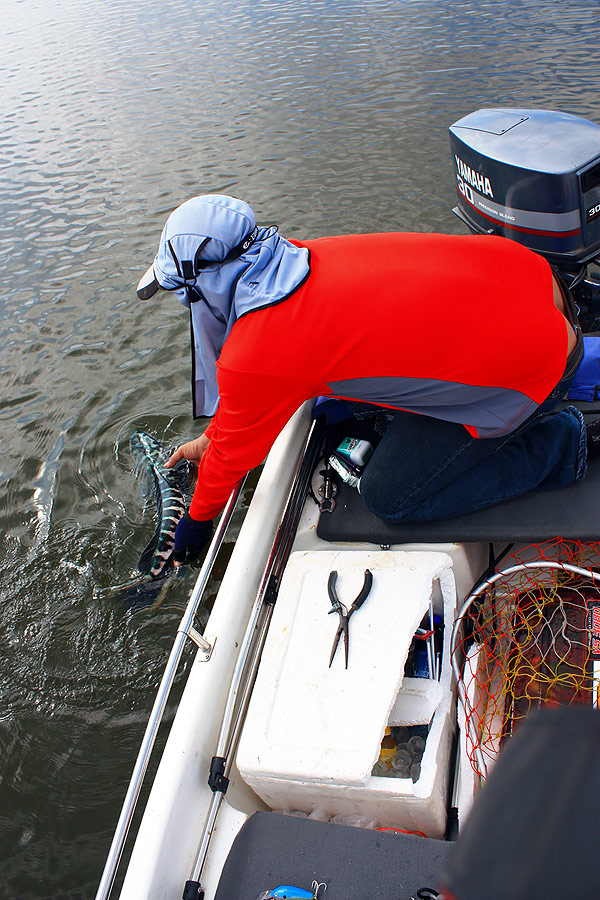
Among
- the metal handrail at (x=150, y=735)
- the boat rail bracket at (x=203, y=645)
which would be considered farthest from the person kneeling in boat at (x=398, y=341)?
the boat rail bracket at (x=203, y=645)

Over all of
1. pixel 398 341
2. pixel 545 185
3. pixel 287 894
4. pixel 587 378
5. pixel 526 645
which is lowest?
pixel 287 894

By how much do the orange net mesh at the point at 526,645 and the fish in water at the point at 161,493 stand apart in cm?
189

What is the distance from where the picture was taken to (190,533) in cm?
291


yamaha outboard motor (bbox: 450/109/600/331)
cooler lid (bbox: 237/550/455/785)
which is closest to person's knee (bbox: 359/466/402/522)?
cooler lid (bbox: 237/550/455/785)

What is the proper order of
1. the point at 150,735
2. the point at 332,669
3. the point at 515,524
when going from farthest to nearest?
the point at 515,524
the point at 332,669
the point at 150,735

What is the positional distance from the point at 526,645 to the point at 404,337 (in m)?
1.23

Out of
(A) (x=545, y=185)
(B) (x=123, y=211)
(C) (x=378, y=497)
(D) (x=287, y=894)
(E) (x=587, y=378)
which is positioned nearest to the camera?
(D) (x=287, y=894)

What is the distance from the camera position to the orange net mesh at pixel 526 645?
2229 mm

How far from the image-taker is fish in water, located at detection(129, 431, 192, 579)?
12.3ft

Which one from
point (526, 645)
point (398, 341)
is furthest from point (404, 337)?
point (526, 645)

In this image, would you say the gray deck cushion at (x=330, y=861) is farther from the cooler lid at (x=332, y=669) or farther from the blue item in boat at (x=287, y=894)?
the cooler lid at (x=332, y=669)

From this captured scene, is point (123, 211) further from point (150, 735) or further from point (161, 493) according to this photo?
point (150, 735)

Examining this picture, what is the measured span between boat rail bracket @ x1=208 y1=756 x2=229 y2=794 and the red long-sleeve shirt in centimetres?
106

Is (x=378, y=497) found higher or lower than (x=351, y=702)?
higher
